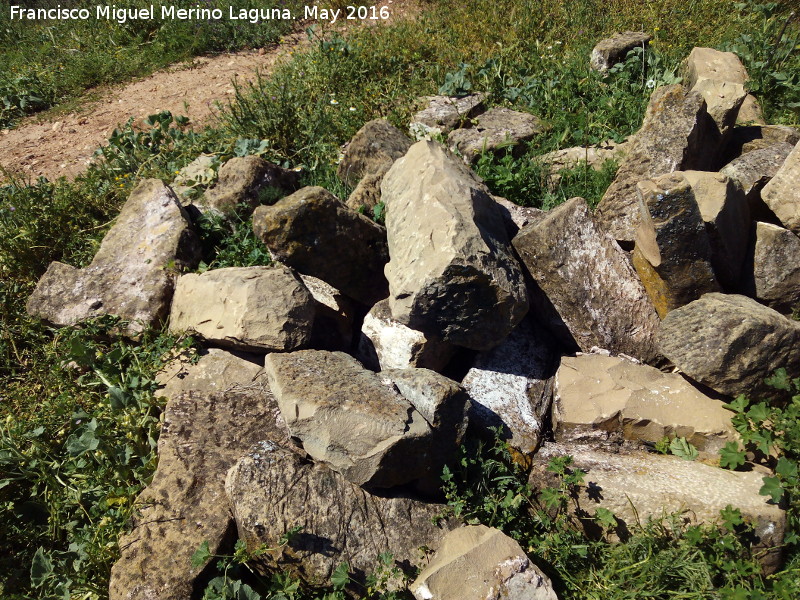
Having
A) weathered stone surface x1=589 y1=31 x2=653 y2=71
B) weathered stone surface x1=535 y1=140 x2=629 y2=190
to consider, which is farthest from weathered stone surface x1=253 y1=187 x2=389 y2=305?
weathered stone surface x1=589 y1=31 x2=653 y2=71

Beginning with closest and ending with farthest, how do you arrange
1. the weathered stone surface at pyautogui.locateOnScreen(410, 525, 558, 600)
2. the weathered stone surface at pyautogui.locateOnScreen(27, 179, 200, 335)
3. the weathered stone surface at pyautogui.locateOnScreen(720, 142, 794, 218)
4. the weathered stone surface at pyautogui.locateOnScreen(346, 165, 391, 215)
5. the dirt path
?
1. the weathered stone surface at pyautogui.locateOnScreen(410, 525, 558, 600)
2. the weathered stone surface at pyautogui.locateOnScreen(720, 142, 794, 218)
3. the weathered stone surface at pyautogui.locateOnScreen(27, 179, 200, 335)
4. the weathered stone surface at pyautogui.locateOnScreen(346, 165, 391, 215)
5. the dirt path

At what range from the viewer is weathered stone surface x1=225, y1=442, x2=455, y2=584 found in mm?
2705

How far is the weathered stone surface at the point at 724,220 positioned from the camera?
3391 millimetres

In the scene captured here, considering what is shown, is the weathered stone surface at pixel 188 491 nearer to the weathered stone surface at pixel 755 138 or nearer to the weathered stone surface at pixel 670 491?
the weathered stone surface at pixel 670 491

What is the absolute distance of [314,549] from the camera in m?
2.73

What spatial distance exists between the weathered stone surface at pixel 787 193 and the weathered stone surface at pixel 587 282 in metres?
0.97

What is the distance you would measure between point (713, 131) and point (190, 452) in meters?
4.13

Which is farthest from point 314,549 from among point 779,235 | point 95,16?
point 95,16

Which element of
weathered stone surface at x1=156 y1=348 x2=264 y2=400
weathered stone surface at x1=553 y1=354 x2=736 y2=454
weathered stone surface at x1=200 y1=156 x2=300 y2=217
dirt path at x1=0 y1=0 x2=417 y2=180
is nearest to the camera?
weathered stone surface at x1=553 y1=354 x2=736 y2=454

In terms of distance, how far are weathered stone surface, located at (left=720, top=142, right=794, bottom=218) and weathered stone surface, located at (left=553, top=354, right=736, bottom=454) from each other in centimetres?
136

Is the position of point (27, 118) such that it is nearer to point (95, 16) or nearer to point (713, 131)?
point (95, 16)

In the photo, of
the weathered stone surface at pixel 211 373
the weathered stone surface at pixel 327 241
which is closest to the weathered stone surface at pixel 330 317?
the weathered stone surface at pixel 327 241

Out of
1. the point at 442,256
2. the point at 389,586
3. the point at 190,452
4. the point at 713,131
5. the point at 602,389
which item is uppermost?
the point at 713,131

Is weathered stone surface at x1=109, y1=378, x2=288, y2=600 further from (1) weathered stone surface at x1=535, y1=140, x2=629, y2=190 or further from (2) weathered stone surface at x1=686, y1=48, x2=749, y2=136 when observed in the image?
(2) weathered stone surface at x1=686, y1=48, x2=749, y2=136
